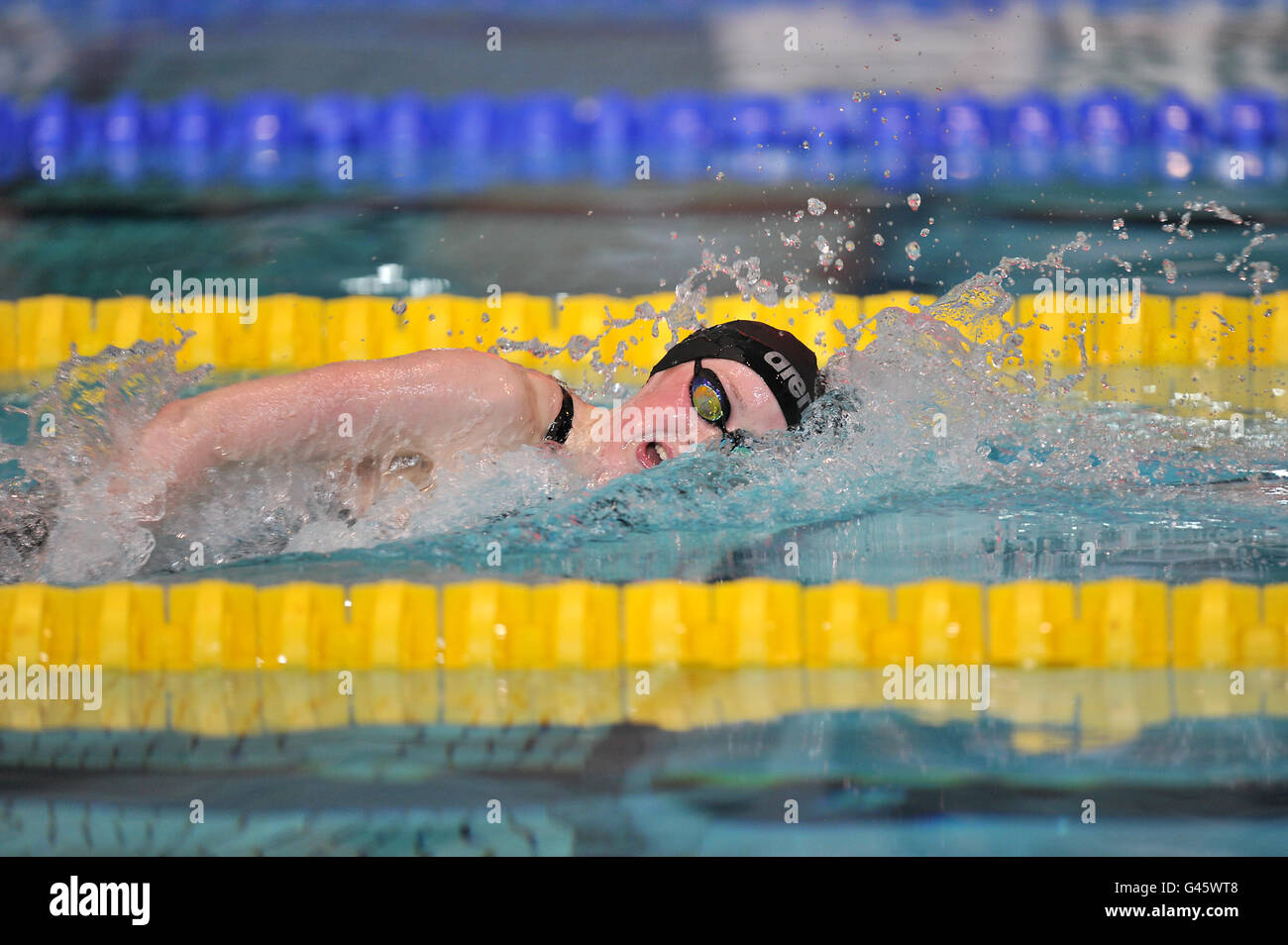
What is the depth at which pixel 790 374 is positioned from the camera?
7.95 ft

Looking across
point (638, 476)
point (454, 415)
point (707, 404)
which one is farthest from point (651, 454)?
point (454, 415)

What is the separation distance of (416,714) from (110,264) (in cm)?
320

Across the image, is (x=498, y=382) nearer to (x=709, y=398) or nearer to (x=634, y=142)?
(x=709, y=398)

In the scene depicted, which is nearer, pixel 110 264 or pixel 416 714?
pixel 416 714

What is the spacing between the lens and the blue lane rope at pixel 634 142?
15.5 feet

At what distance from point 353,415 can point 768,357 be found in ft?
2.76

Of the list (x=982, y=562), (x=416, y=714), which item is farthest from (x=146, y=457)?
(x=982, y=562)

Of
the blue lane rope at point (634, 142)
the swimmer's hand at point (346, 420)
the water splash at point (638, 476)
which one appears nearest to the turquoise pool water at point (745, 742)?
the water splash at point (638, 476)

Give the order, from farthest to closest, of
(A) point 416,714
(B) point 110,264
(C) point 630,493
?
(B) point 110,264
(C) point 630,493
(A) point 416,714

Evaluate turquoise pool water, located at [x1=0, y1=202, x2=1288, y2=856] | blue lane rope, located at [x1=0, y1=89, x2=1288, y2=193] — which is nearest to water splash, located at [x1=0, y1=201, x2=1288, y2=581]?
turquoise pool water, located at [x1=0, y1=202, x2=1288, y2=856]

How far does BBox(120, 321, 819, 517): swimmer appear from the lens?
2.03 metres

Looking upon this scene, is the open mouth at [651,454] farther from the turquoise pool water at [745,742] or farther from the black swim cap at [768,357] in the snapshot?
the black swim cap at [768,357]

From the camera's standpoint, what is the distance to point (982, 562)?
2.32 m
